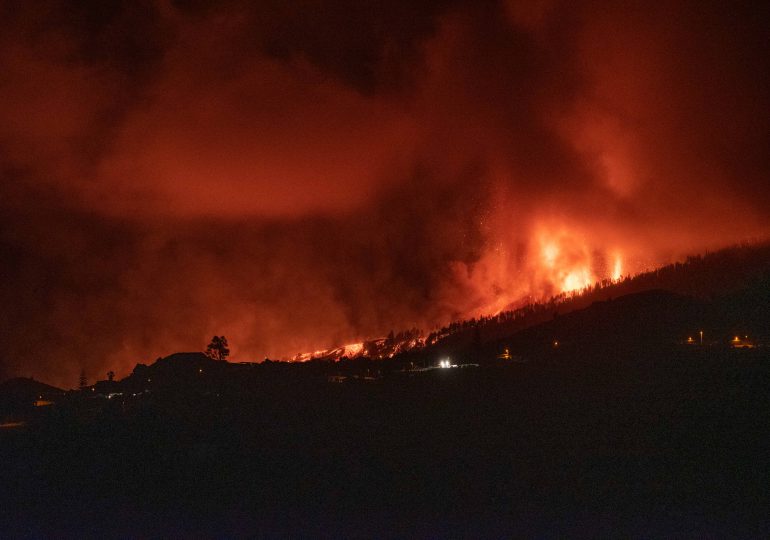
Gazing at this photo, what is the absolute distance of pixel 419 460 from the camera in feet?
225

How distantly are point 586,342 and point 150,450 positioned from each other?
10015 cm

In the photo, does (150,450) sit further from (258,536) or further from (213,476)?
(258,536)

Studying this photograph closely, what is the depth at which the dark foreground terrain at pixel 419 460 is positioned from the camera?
177ft

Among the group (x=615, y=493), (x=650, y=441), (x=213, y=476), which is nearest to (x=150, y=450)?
(x=213, y=476)

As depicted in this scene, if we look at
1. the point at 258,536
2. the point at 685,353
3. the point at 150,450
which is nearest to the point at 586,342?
the point at 685,353

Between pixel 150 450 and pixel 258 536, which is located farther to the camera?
pixel 150 450

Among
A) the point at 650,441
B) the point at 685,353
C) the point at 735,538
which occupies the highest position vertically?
the point at 685,353

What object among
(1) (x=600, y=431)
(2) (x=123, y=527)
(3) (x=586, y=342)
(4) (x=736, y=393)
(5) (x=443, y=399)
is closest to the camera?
(2) (x=123, y=527)

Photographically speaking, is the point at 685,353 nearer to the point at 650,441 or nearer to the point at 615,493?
the point at 650,441

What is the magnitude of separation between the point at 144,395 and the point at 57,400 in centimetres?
2609

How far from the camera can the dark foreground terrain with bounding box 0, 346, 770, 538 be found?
5397 centimetres

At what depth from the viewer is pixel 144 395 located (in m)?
Result: 118

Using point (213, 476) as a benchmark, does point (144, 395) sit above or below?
above

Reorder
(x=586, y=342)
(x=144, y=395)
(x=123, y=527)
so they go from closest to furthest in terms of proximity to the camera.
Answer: (x=123, y=527) → (x=144, y=395) → (x=586, y=342)
